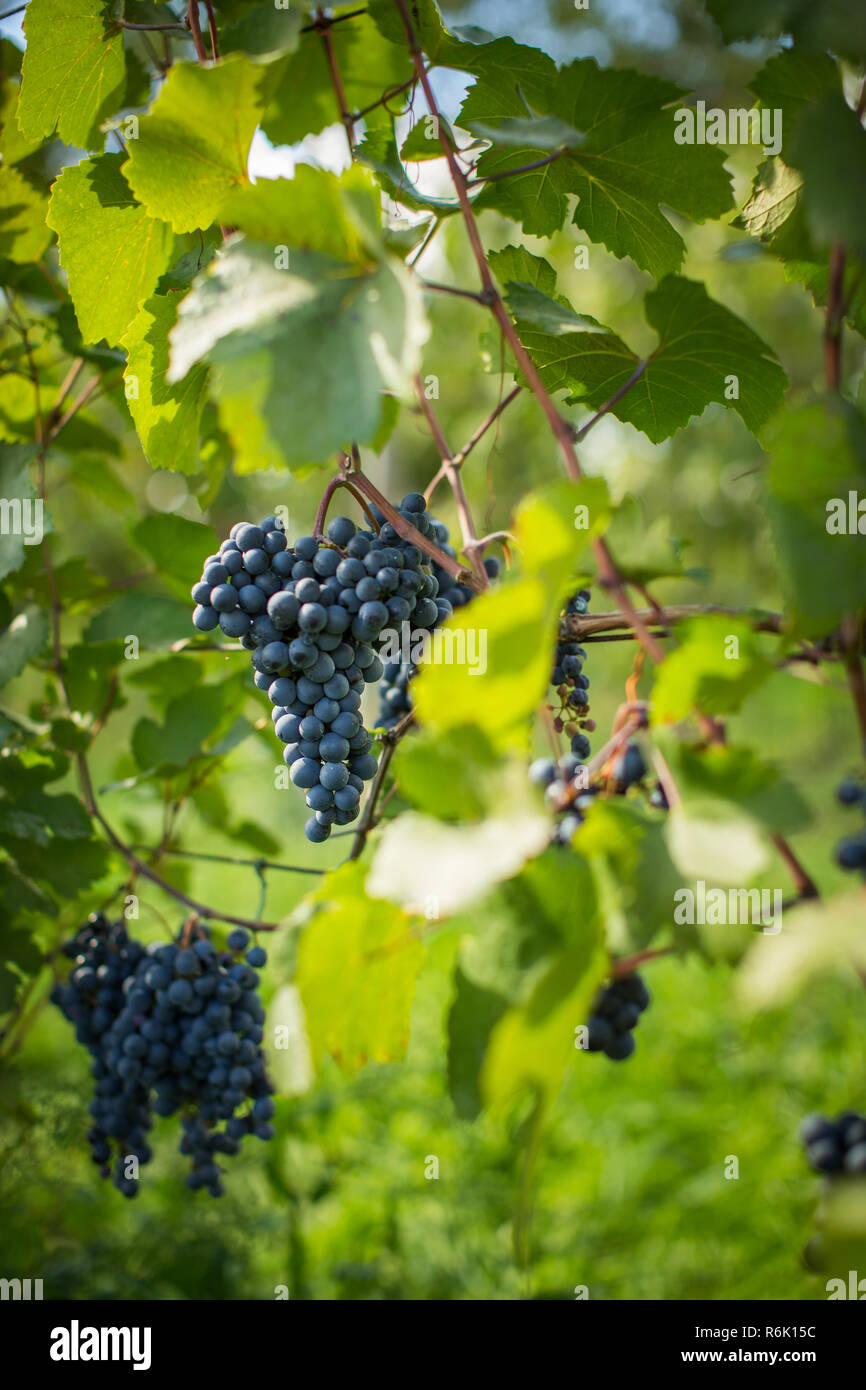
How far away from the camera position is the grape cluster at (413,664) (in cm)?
111

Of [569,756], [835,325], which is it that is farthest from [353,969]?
[835,325]

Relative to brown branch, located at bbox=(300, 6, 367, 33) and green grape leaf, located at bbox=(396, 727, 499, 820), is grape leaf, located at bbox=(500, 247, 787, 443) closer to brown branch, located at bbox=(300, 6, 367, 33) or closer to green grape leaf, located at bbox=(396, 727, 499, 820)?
brown branch, located at bbox=(300, 6, 367, 33)

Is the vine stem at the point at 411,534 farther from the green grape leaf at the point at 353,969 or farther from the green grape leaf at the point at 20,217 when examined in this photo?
the green grape leaf at the point at 20,217

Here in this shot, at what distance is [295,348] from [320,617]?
0.29 metres

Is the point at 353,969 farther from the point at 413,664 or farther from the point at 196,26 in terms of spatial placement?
the point at 196,26

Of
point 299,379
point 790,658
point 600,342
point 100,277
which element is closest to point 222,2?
point 100,277

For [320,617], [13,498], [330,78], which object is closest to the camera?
[320,617]

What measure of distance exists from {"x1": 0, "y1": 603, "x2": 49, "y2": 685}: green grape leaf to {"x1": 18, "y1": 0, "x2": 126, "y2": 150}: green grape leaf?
2.11 feet

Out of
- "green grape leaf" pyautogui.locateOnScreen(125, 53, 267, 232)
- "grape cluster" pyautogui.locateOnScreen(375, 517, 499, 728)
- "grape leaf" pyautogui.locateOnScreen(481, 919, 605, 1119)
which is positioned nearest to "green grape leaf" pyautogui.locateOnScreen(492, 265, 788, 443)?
"grape cluster" pyautogui.locateOnScreen(375, 517, 499, 728)

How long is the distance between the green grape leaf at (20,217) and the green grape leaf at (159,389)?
471 mm

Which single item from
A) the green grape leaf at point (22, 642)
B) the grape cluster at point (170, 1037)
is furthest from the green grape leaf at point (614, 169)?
the grape cluster at point (170, 1037)

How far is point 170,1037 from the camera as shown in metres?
1.33

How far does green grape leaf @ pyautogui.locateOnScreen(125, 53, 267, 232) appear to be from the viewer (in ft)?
2.55

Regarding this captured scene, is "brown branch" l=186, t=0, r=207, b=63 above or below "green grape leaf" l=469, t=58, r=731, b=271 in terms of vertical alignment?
above
